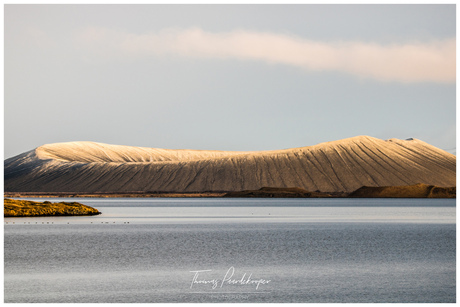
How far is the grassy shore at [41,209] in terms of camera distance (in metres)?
63.9

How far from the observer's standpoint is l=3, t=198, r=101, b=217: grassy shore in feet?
210

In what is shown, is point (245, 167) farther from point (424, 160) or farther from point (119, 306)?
point (119, 306)

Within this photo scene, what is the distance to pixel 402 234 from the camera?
4228 cm

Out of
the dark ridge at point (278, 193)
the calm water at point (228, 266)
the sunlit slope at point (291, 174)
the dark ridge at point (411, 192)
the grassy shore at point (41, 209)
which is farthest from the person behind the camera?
the sunlit slope at point (291, 174)

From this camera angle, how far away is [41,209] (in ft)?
218

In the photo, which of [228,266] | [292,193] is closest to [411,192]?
[292,193]

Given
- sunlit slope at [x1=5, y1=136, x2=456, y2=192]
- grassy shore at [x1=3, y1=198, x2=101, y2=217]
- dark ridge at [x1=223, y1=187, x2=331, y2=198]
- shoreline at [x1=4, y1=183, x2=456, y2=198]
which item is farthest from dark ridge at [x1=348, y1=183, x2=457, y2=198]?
grassy shore at [x1=3, y1=198, x2=101, y2=217]

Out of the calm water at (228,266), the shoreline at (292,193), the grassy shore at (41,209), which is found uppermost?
the calm water at (228,266)

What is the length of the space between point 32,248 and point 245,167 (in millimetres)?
160507

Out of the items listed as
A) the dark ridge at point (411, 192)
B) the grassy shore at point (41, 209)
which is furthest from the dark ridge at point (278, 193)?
the grassy shore at point (41, 209)

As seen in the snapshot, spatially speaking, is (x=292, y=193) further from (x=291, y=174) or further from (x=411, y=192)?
(x=411, y=192)

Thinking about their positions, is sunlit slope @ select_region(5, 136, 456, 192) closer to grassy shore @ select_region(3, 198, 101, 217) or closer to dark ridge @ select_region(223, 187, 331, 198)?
dark ridge @ select_region(223, 187, 331, 198)

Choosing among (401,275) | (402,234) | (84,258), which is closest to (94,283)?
(84,258)

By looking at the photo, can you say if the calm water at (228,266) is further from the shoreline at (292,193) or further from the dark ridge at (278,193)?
the dark ridge at (278,193)
